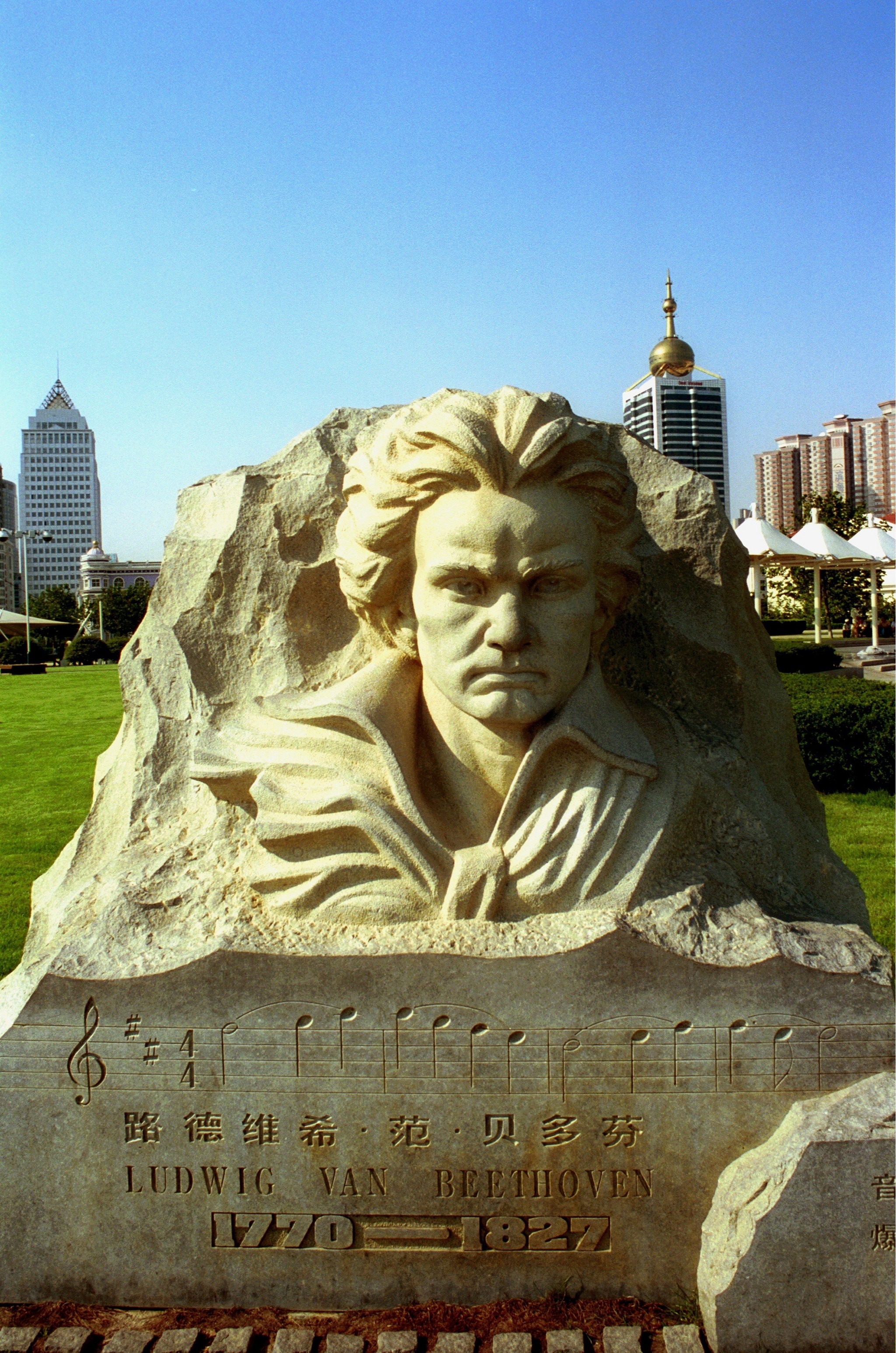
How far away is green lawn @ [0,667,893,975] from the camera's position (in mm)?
5410

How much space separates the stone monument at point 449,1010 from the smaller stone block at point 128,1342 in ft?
0.42

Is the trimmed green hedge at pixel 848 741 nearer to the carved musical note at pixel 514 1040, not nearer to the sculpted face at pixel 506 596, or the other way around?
the sculpted face at pixel 506 596

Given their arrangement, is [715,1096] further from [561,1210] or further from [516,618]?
[516,618]

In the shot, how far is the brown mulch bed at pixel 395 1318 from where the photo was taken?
8.22 feet

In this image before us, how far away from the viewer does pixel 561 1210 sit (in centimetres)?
261

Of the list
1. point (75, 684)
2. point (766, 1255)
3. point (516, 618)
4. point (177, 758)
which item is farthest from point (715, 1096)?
point (75, 684)

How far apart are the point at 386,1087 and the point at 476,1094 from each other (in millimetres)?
225

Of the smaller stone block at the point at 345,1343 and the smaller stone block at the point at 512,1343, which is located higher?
the smaller stone block at the point at 512,1343

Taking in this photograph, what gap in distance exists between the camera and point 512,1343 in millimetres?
2420

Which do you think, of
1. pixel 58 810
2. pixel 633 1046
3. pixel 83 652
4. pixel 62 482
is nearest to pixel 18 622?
pixel 83 652

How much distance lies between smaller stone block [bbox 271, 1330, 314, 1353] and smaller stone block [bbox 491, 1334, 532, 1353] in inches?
17.2

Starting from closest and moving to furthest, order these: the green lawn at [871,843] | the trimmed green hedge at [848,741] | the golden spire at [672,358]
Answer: the green lawn at [871,843]
the trimmed green hedge at [848,741]
the golden spire at [672,358]

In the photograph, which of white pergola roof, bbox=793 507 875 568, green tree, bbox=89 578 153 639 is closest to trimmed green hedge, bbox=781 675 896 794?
white pergola roof, bbox=793 507 875 568

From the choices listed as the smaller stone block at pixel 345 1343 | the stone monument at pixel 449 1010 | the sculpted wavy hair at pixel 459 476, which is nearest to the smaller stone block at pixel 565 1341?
the stone monument at pixel 449 1010
